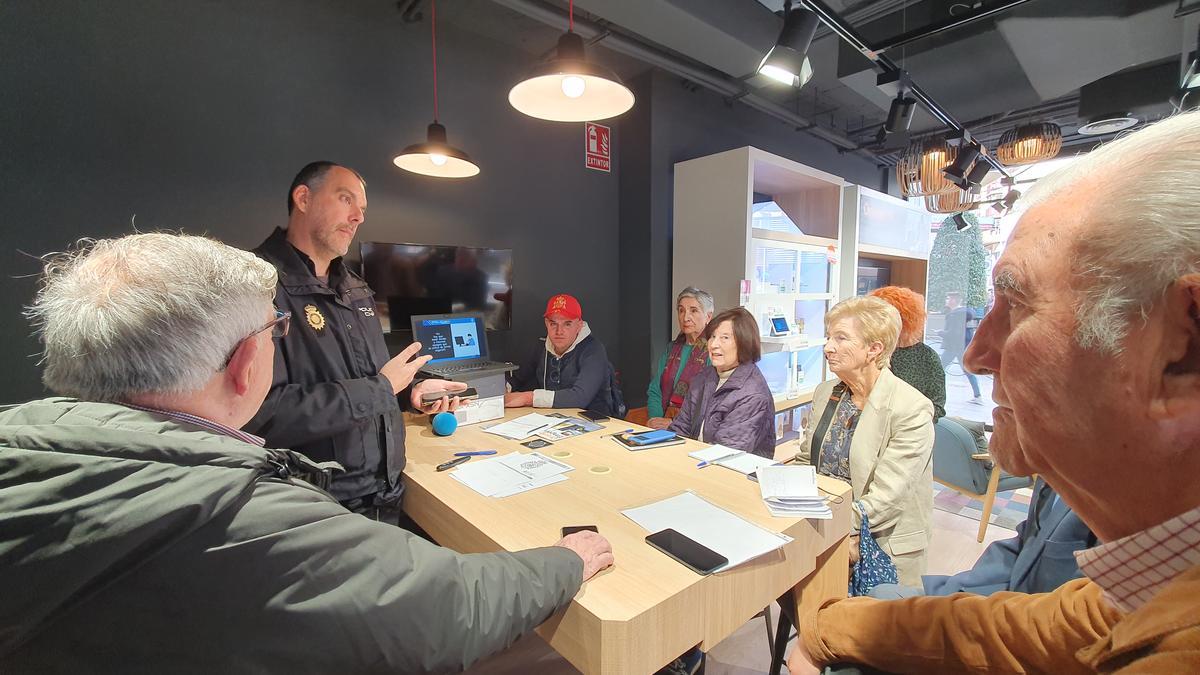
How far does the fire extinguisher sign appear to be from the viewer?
13.4ft

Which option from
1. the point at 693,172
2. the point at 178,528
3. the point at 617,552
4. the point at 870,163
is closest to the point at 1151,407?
the point at 617,552

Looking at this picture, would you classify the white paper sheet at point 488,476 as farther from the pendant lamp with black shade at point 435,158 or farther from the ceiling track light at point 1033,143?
the ceiling track light at point 1033,143

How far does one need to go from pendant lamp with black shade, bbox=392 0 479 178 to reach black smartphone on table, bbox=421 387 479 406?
1237 mm

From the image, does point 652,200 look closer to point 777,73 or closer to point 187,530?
point 777,73

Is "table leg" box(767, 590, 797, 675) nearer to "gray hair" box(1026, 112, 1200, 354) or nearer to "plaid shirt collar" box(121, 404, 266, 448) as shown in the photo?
"gray hair" box(1026, 112, 1200, 354)

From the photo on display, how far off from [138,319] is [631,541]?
107 cm

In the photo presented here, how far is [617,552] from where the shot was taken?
45.2 inches

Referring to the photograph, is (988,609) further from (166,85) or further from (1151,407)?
(166,85)

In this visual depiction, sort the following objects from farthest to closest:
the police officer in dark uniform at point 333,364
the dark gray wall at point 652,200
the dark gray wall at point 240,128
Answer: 1. the dark gray wall at point 652,200
2. the dark gray wall at point 240,128
3. the police officer in dark uniform at point 333,364

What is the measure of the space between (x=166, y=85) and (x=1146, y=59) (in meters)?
6.26

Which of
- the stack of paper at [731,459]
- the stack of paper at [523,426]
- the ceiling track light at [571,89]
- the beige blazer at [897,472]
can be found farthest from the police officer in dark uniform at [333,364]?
the beige blazer at [897,472]

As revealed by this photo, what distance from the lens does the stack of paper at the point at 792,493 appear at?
1.33 meters

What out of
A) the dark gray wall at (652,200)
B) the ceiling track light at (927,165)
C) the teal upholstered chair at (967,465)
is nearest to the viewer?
the teal upholstered chair at (967,465)

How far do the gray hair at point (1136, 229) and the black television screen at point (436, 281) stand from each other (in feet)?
9.13
